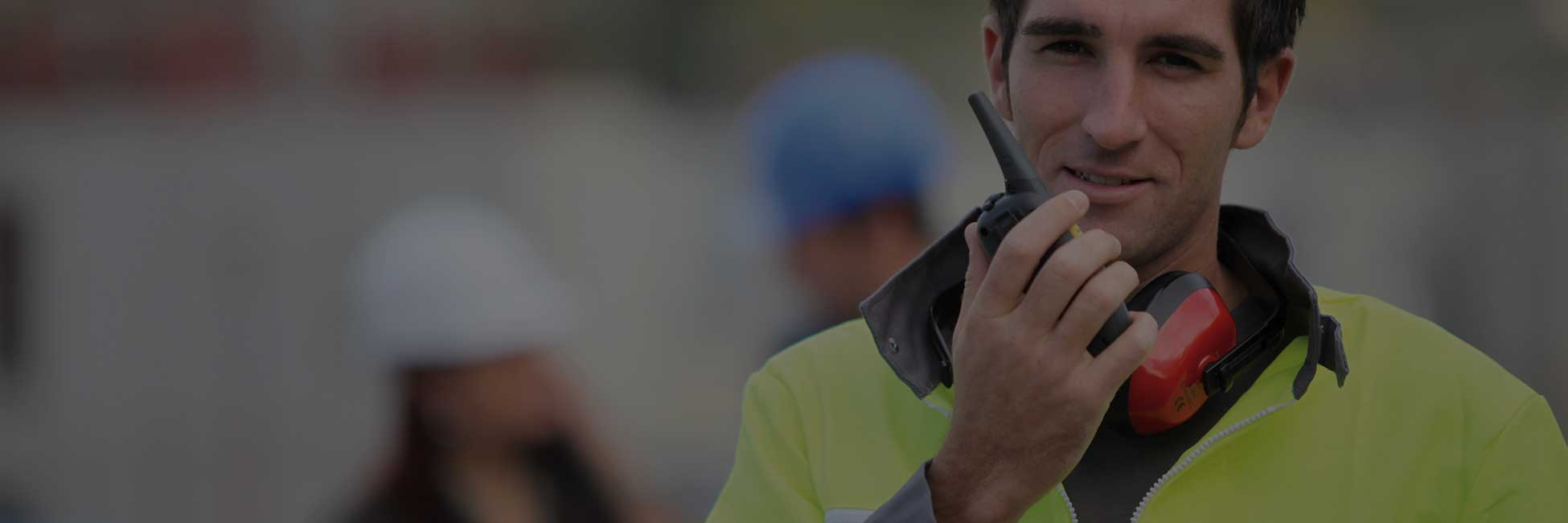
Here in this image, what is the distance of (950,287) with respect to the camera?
2109 mm

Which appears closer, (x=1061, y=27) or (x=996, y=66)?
(x=1061, y=27)

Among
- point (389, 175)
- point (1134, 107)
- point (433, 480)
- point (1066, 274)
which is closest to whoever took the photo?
point (1066, 274)

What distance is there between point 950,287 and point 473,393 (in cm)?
212

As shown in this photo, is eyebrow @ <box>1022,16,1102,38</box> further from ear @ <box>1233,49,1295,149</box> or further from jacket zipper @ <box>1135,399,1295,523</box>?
jacket zipper @ <box>1135,399,1295,523</box>

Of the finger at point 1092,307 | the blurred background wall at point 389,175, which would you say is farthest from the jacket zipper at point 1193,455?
the blurred background wall at point 389,175

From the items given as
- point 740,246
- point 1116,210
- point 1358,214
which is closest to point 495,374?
point 1116,210

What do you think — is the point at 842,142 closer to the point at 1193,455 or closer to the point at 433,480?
the point at 433,480

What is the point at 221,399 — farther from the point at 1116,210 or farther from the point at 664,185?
the point at 1116,210

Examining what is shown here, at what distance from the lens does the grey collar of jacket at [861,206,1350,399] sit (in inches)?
75.1

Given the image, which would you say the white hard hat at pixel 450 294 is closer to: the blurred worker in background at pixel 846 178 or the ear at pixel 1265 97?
the blurred worker in background at pixel 846 178

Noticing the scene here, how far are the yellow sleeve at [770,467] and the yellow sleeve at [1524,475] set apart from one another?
0.68 m

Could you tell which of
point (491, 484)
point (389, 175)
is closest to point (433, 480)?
point (491, 484)

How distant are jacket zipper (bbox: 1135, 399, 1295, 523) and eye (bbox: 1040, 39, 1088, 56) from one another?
0.44m

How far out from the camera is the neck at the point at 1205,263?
2.06 metres
